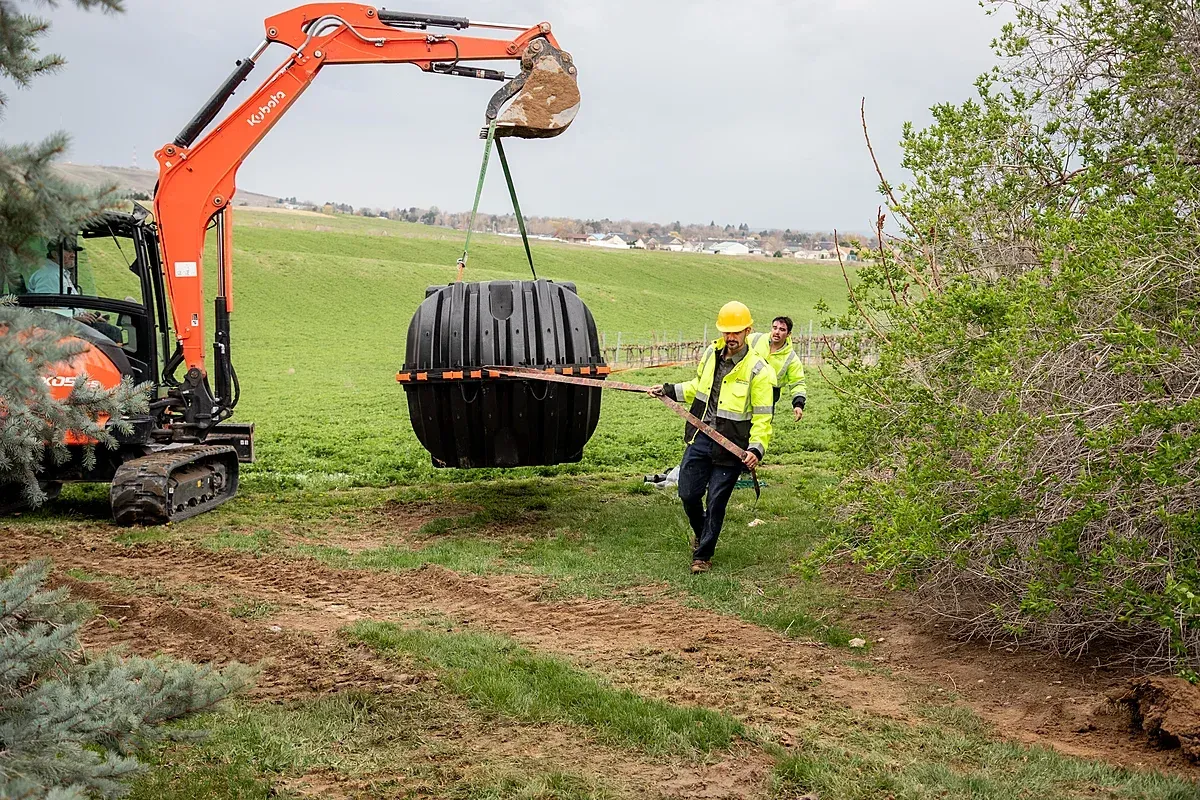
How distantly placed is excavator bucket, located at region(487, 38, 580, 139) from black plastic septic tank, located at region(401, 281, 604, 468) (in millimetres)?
1432

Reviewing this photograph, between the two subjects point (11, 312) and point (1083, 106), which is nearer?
point (11, 312)

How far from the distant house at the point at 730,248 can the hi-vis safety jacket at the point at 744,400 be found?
98.3 meters

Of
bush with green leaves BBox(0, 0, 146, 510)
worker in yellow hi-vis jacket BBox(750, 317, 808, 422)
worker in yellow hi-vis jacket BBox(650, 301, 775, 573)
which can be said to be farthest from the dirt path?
worker in yellow hi-vis jacket BBox(750, 317, 808, 422)

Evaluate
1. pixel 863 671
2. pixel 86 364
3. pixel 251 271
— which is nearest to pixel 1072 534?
pixel 863 671

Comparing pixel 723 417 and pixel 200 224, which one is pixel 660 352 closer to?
pixel 200 224

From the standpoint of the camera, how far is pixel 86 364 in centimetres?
954

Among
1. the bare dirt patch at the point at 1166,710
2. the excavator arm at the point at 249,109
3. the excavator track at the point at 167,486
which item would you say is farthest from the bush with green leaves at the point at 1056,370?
the excavator track at the point at 167,486

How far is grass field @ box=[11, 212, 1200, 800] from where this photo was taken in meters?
4.71

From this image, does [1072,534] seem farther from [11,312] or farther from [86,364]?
[86,364]

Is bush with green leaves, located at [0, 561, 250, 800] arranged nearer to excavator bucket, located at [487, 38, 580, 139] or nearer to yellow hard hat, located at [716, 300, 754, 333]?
yellow hard hat, located at [716, 300, 754, 333]

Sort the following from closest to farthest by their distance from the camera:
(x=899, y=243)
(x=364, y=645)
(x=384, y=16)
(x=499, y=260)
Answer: (x=364, y=645)
(x=899, y=243)
(x=384, y=16)
(x=499, y=260)

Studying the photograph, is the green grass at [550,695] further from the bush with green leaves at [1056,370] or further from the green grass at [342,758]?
the bush with green leaves at [1056,370]

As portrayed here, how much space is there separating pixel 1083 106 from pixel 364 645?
6.08 metres

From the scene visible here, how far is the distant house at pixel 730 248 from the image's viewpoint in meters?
107
